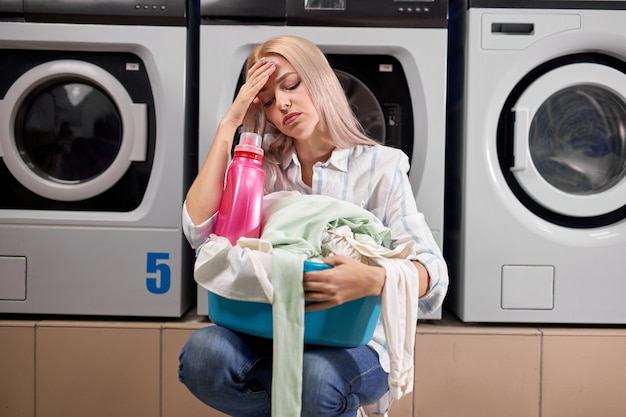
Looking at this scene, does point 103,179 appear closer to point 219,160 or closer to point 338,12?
point 219,160

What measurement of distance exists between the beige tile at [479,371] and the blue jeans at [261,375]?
45cm

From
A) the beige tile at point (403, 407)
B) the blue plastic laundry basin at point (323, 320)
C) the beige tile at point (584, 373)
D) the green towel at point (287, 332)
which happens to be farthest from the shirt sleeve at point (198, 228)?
the beige tile at point (584, 373)

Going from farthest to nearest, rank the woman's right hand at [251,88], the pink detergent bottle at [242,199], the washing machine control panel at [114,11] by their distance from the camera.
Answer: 1. the washing machine control panel at [114,11]
2. the woman's right hand at [251,88]
3. the pink detergent bottle at [242,199]

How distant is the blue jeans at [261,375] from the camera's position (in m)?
0.92

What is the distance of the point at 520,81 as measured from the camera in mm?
1487

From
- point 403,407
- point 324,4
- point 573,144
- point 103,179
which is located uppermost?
point 324,4

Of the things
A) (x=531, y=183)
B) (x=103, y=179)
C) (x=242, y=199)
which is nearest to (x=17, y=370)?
(x=103, y=179)

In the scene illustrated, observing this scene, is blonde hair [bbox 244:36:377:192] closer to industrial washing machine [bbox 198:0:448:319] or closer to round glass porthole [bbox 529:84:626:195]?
industrial washing machine [bbox 198:0:448:319]

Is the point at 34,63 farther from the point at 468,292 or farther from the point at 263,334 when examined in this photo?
the point at 468,292

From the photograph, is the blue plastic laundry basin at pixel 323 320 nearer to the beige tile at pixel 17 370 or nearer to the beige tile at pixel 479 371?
the beige tile at pixel 479 371

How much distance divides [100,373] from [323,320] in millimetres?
821

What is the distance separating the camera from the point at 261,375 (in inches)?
39.2

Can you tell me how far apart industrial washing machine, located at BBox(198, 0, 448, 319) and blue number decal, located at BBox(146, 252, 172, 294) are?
102 millimetres

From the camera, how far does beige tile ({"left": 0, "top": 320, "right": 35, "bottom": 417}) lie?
141 cm
